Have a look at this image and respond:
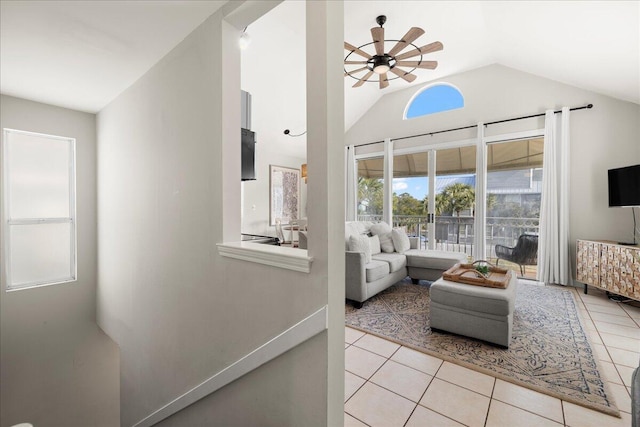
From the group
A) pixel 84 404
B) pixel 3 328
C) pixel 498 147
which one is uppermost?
pixel 498 147

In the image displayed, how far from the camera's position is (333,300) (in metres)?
1.17

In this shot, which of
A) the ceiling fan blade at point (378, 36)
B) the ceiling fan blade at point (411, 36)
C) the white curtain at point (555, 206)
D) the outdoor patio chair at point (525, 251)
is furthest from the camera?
the outdoor patio chair at point (525, 251)

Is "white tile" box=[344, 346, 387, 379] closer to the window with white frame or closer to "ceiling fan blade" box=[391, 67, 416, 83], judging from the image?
"ceiling fan blade" box=[391, 67, 416, 83]

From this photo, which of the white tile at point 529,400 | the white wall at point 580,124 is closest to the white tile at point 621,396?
the white tile at point 529,400

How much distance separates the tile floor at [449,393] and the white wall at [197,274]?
30.0 inches

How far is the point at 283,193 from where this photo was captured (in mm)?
6609

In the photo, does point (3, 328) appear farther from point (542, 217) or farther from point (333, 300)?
point (542, 217)

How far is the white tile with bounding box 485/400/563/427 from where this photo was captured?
159cm

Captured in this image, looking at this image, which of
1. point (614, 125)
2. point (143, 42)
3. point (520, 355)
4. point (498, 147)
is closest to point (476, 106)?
point (498, 147)

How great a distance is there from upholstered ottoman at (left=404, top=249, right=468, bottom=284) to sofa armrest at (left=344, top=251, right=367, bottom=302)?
1.24m

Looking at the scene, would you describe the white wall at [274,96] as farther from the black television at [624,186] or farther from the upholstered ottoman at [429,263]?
the black television at [624,186]

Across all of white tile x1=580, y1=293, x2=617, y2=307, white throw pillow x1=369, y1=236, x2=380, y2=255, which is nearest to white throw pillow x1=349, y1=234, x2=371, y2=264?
white throw pillow x1=369, y1=236, x2=380, y2=255

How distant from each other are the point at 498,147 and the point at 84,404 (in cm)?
754

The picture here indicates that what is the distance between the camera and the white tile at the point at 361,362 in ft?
7.03
